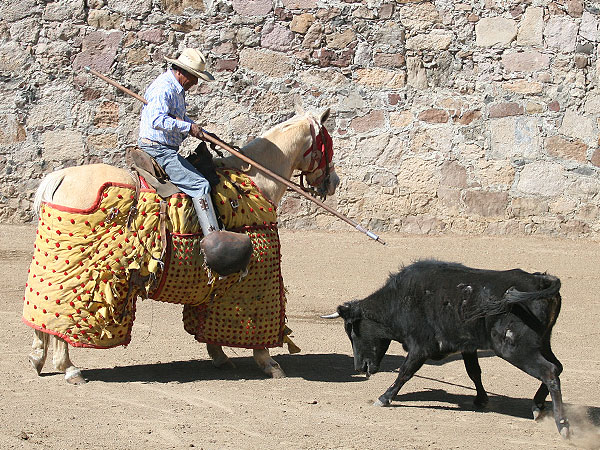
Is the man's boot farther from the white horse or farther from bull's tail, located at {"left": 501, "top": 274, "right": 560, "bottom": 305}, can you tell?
bull's tail, located at {"left": 501, "top": 274, "right": 560, "bottom": 305}

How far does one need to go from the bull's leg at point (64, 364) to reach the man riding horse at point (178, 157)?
1179 millimetres

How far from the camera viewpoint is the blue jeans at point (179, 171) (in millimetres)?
6582

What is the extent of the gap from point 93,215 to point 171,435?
5.51 feet

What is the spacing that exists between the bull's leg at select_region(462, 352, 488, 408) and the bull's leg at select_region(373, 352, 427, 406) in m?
0.42

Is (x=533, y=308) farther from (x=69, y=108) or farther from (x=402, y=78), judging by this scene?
(x=69, y=108)

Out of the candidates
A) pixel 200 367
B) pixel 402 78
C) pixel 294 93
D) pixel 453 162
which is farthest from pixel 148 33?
pixel 200 367

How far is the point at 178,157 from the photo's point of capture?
21.9 feet

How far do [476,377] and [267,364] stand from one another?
62.6 inches

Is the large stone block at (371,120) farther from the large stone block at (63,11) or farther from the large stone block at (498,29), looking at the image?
the large stone block at (63,11)

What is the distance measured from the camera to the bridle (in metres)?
7.59

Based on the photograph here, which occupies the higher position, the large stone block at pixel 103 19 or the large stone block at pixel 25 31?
the large stone block at pixel 103 19

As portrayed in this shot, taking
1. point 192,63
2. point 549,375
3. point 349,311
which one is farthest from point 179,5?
point 549,375

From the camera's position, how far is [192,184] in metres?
6.58

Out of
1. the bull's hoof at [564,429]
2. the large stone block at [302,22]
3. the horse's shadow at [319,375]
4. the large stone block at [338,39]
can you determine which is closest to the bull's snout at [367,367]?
the horse's shadow at [319,375]
